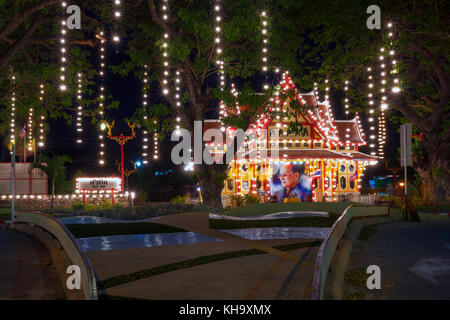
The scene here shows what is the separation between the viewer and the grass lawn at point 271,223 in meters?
14.6

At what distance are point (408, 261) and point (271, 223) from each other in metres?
6.68

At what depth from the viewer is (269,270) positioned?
727cm

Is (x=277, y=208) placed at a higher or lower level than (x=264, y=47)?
lower

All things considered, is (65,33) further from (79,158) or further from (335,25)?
(79,158)

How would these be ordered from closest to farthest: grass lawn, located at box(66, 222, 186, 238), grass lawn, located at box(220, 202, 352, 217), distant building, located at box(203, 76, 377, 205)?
grass lawn, located at box(66, 222, 186, 238)
grass lawn, located at box(220, 202, 352, 217)
distant building, located at box(203, 76, 377, 205)

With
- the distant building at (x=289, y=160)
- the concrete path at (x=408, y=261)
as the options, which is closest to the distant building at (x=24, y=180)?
the distant building at (x=289, y=160)

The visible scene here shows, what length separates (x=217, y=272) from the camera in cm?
714

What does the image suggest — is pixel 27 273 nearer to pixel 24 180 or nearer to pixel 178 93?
pixel 178 93

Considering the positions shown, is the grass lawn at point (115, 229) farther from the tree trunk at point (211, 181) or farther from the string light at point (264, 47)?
the string light at point (264, 47)

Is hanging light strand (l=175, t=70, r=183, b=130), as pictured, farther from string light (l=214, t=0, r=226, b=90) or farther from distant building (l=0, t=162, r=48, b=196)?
distant building (l=0, t=162, r=48, b=196)

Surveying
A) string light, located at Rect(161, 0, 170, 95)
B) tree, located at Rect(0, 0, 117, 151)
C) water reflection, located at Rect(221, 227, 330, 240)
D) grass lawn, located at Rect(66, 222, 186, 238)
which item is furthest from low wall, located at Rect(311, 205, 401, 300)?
tree, located at Rect(0, 0, 117, 151)

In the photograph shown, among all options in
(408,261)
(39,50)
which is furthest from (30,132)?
(408,261)

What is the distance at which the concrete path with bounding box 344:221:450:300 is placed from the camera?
22.3 feet

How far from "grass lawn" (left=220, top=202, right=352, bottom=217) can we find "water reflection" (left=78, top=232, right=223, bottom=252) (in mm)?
7028
